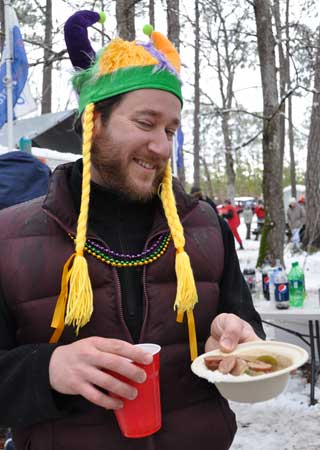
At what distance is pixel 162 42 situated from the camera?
1.62 m

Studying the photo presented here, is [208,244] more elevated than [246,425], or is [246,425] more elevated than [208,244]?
[208,244]

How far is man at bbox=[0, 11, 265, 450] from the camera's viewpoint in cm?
131

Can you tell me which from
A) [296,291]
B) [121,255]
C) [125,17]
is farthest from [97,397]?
[125,17]

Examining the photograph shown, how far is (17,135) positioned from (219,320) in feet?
27.2

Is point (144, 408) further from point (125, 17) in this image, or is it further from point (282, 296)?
point (125, 17)

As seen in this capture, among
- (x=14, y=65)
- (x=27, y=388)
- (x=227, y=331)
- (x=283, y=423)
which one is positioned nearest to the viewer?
(x=27, y=388)

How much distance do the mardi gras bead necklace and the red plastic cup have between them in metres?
0.29

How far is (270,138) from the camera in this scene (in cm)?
738

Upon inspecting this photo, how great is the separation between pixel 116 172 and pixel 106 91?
→ 0.23 m

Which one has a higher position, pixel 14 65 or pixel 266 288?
pixel 14 65

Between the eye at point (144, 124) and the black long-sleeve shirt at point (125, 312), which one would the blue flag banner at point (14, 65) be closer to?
the black long-sleeve shirt at point (125, 312)

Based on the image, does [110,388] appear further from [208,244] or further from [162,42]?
[162,42]

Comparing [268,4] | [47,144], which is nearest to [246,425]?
[268,4]

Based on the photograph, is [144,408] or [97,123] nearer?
[144,408]
